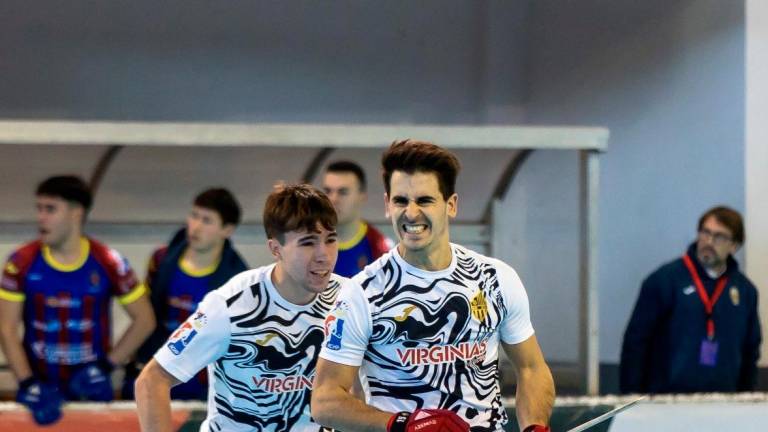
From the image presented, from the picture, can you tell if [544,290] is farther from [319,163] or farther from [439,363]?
[439,363]

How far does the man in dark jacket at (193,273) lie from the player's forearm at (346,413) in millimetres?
2187

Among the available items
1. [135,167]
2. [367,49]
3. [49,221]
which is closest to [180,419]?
[49,221]

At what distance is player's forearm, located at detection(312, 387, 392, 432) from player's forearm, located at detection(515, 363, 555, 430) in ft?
1.33

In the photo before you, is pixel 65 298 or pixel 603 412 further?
pixel 65 298

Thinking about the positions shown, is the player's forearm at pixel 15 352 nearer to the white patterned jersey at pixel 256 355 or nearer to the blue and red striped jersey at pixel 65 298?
the blue and red striped jersey at pixel 65 298

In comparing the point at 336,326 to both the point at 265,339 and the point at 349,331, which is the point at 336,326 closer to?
the point at 349,331

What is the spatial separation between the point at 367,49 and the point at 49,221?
2.66 meters

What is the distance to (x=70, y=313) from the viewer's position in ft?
15.7

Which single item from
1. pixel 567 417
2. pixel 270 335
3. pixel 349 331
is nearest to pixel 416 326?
pixel 349 331

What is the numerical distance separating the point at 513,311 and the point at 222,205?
7.49 ft

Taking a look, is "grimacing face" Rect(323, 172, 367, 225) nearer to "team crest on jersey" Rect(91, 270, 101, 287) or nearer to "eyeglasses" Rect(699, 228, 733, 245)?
"team crest on jersey" Rect(91, 270, 101, 287)

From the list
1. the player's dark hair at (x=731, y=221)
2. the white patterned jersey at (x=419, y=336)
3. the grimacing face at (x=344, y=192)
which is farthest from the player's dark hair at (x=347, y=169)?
the white patterned jersey at (x=419, y=336)

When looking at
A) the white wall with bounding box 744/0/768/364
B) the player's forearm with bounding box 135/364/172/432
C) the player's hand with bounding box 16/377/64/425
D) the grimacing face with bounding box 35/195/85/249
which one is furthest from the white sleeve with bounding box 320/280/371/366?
the white wall with bounding box 744/0/768/364

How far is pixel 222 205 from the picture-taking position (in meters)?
4.96
